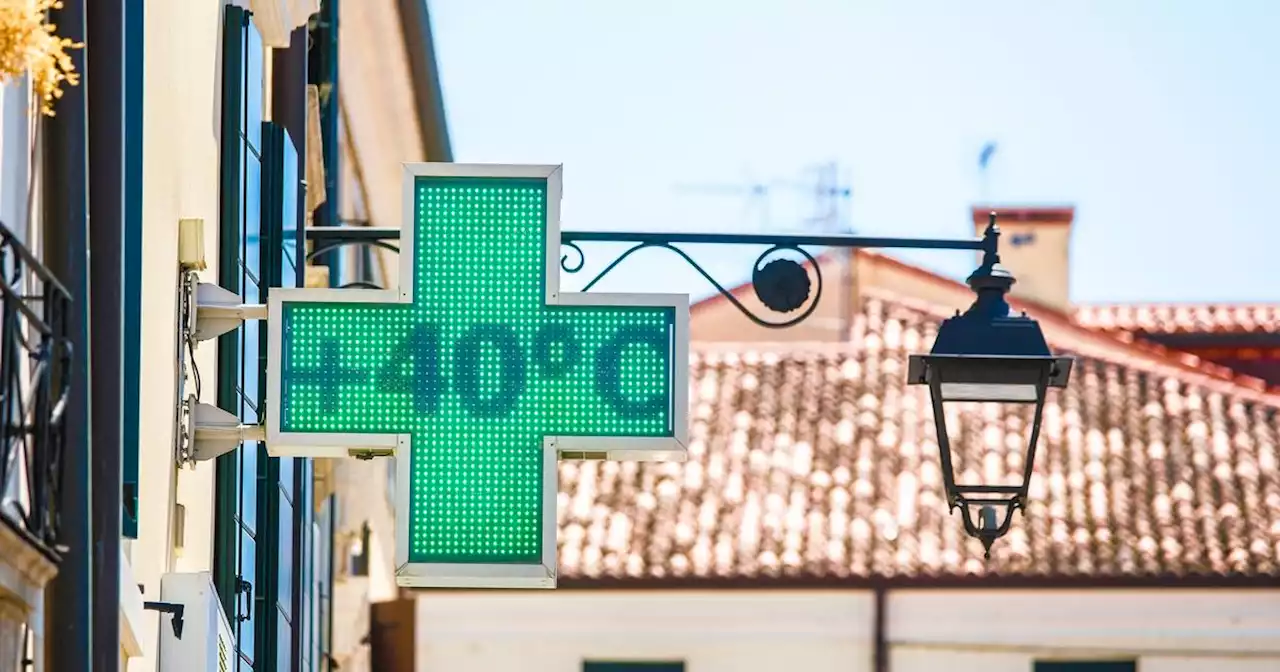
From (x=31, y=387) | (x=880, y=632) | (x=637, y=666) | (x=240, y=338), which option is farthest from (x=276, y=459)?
(x=880, y=632)

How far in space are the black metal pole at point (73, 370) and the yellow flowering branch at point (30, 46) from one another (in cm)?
41

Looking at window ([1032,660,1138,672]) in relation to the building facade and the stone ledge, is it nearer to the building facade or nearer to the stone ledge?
the building facade

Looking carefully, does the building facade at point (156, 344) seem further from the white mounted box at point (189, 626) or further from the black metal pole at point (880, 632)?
the black metal pole at point (880, 632)

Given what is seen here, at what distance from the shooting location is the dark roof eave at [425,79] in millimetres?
17859

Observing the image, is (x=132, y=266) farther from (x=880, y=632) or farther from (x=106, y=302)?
(x=880, y=632)

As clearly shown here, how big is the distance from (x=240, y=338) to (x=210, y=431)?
1.55m

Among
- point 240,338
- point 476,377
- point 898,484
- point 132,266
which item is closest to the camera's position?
point 476,377

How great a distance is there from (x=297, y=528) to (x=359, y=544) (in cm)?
717

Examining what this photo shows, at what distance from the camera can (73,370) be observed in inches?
217

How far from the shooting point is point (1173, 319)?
2972 cm

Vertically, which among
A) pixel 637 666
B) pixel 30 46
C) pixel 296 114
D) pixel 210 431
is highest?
pixel 296 114

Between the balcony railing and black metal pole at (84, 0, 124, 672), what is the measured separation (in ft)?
0.61

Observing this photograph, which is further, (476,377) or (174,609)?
(174,609)

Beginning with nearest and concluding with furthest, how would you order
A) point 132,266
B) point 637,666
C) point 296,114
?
point 132,266
point 296,114
point 637,666
